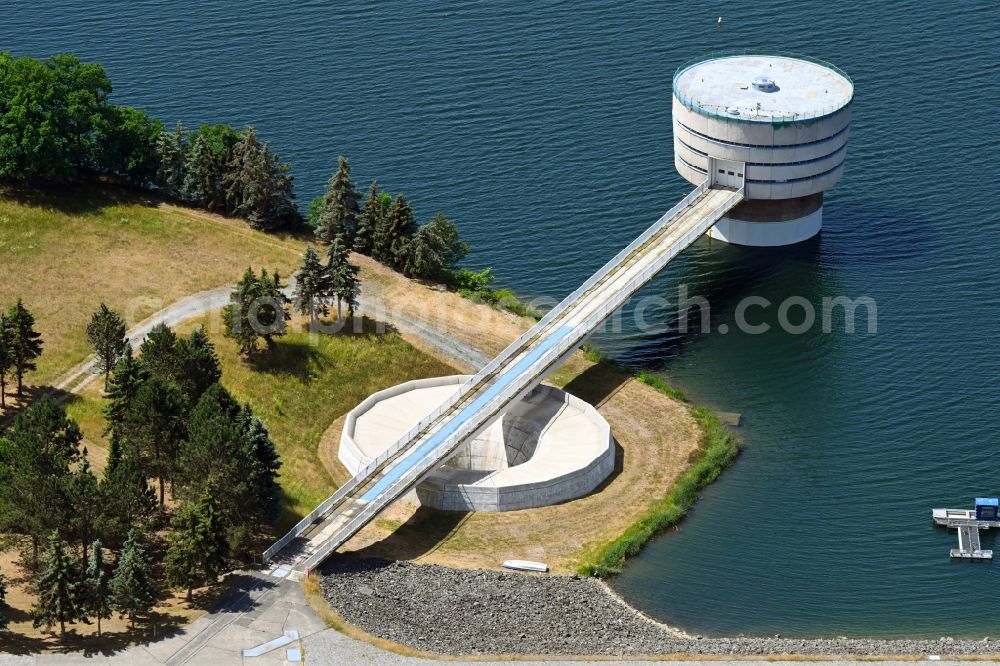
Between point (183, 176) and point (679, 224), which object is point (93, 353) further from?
point (679, 224)

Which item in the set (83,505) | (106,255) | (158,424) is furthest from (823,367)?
(83,505)

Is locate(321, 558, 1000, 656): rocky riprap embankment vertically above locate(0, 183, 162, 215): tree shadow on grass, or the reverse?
locate(0, 183, 162, 215): tree shadow on grass

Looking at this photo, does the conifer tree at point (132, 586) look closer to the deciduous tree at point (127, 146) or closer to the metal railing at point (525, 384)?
the metal railing at point (525, 384)

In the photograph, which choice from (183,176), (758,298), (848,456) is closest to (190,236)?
(183,176)

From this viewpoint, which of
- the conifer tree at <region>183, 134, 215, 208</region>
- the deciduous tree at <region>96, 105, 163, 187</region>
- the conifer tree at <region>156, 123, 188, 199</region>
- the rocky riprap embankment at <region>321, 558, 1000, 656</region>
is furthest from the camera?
the deciduous tree at <region>96, 105, 163, 187</region>

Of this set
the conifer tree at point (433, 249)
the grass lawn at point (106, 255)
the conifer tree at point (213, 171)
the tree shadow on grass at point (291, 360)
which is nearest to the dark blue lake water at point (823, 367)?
the conifer tree at point (433, 249)

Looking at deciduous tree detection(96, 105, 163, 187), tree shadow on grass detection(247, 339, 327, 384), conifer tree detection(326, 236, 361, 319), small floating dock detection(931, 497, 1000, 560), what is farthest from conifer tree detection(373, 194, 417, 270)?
small floating dock detection(931, 497, 1000, 560)

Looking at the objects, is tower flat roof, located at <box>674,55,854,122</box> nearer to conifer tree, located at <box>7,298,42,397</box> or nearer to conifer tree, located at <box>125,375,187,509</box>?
conifer tree, located at <box>125,375,187,509</box>
